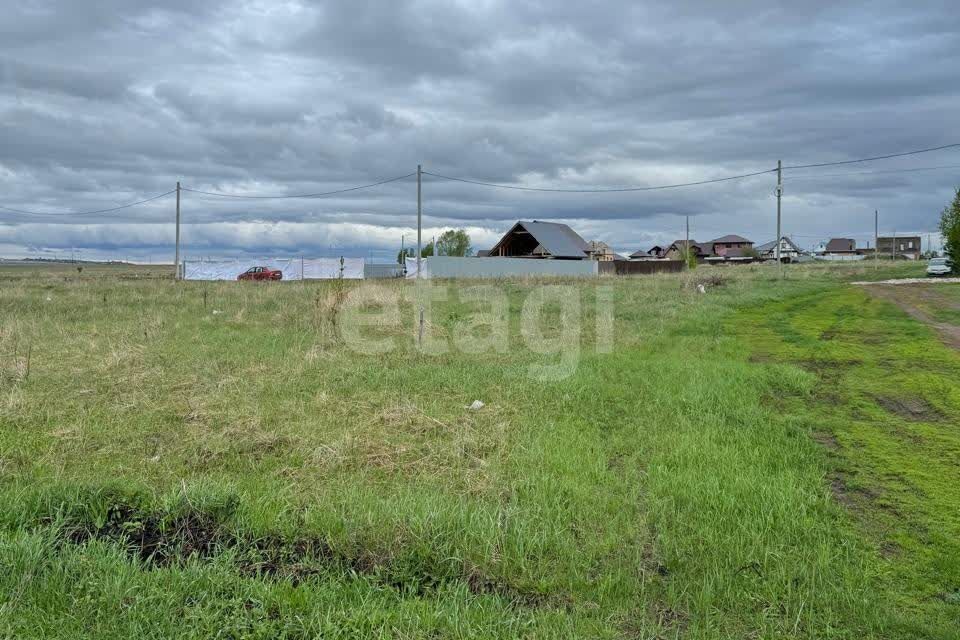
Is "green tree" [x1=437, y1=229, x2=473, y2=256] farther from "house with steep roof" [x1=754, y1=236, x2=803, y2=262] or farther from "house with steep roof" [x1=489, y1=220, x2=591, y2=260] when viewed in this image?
"house with steep roof" [x1=754, y1=236, x2=803, y2=262]

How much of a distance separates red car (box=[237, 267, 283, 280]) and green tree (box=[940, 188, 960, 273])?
4251 centimetres

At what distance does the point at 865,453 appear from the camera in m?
5.48

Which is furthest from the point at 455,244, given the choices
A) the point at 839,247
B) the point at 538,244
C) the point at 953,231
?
the point at 839,247

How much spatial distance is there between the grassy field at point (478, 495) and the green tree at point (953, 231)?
3423 centimetres

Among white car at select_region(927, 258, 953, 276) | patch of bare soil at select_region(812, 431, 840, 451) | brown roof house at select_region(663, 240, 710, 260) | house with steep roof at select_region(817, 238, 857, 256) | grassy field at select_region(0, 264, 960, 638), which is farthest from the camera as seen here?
house with steep roof at select_region(817, 238, 857, 256)

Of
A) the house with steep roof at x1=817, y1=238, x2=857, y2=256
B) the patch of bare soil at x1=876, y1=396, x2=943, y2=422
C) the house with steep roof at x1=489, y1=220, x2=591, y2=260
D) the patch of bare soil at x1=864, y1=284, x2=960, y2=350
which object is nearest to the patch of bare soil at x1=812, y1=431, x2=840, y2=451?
the patch of bare soil at x1=876, y1=396, x2=943, y2=422

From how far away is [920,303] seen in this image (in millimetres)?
18750

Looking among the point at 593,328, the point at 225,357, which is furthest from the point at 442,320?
the point at 225,357

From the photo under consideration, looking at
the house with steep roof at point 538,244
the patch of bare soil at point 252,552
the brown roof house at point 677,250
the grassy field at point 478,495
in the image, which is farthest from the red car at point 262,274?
the brown roof house at point 677,250

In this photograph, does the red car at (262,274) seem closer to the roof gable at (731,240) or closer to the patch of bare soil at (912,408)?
the patch of bare soil at (912,408)

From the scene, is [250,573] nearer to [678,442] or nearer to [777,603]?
[777,603]

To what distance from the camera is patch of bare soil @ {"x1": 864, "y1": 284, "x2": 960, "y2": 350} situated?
11678 mm

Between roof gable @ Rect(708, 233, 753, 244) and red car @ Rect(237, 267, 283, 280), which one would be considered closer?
red car @ Rect(237, 267, 283, 280)

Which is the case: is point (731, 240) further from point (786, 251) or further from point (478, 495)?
point (478, 495)
